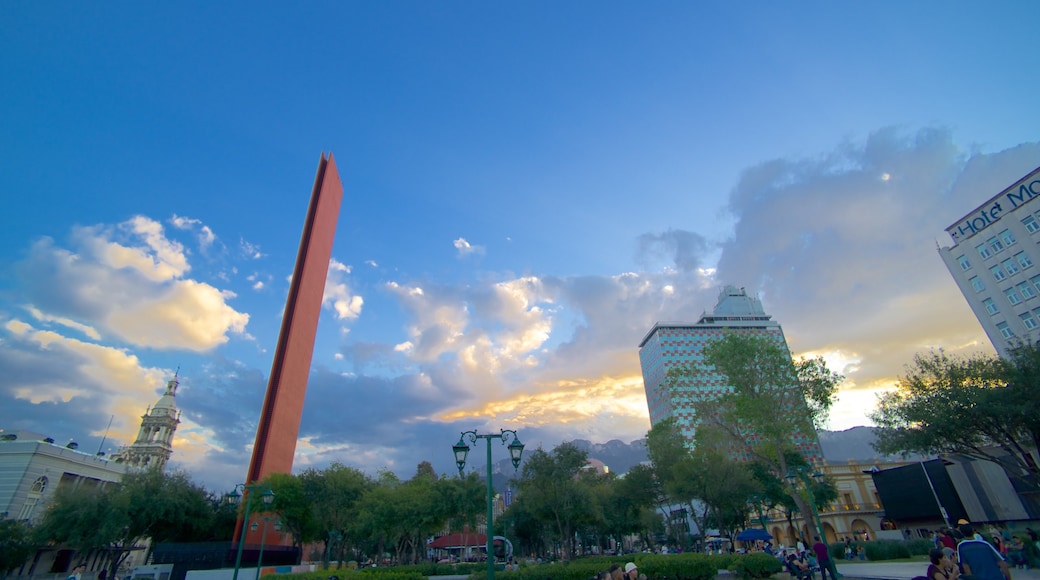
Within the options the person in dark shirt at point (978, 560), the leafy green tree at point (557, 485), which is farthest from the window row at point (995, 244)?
the person in dark shirt at point (978, 560)

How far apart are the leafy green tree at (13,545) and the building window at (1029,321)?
3893 inches

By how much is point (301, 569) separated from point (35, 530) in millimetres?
24381

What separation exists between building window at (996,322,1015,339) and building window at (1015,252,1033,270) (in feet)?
22.5

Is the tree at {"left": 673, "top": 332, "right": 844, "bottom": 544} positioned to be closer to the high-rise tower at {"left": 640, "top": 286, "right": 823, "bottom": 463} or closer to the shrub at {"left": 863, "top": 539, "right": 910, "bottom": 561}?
the shrub at {"left": 863, "top": 539, "right": 910, "bottom": 561}

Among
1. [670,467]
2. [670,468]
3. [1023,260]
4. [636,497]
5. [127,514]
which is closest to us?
[127,514]

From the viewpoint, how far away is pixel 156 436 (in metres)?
82.9

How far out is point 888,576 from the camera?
20625mm

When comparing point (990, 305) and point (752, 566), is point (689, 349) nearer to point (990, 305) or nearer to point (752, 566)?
point (990, 305)

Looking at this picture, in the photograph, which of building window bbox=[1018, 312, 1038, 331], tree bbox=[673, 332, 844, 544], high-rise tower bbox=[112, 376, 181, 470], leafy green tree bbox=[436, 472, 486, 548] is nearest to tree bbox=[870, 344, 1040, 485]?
tree bbox=[673, 332, 844, 544]

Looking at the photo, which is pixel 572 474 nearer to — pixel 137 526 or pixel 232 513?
pixel 232 513

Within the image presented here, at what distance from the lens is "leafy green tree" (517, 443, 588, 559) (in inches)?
1656

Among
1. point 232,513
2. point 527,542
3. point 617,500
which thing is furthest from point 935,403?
point 527,542

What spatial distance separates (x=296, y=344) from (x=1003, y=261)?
82355mm

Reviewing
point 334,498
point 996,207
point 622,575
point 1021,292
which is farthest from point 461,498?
point 996,207
